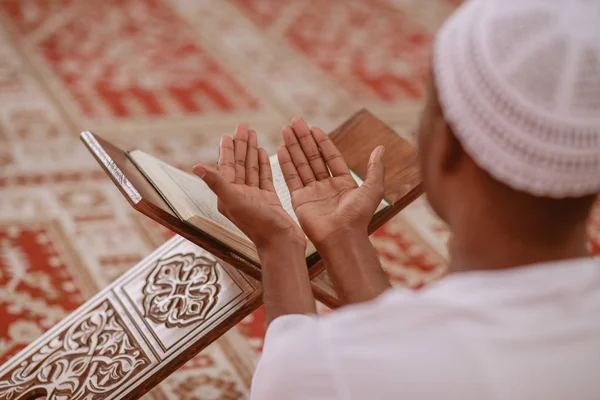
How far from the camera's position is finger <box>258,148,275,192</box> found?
1.40 meters

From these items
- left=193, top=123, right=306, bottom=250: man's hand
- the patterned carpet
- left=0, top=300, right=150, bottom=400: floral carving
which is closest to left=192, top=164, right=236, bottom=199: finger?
left=193, top=123, right=306, bottom=250: man's hand

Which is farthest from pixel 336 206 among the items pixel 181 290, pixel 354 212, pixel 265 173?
pixel 181 290

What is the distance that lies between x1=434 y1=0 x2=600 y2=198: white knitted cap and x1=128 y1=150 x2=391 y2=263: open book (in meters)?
0.61

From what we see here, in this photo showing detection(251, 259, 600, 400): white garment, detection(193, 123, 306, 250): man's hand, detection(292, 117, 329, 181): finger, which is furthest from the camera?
detection(292, 117, 329, 181): finger

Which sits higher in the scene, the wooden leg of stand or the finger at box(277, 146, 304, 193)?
the finger at box(277, 146, 304, 193)

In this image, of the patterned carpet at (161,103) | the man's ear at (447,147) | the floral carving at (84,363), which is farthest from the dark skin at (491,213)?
the patterned carpet at (161,103)

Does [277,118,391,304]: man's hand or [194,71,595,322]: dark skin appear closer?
[194,71,595,322]: dark skin

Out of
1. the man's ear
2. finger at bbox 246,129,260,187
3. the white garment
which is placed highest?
finger at bbox 246,129,260,187

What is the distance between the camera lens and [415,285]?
2369mm

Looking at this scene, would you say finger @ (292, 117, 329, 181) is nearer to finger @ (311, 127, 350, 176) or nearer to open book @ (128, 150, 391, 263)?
finger @ (311, 127, 350, 176)

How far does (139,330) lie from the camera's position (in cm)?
155

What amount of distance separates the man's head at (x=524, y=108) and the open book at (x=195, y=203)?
1.86 feet

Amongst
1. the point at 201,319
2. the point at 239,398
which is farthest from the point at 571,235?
the point at 239,398

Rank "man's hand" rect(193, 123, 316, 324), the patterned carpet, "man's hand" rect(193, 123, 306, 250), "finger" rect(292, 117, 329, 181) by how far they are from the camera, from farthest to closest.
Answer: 1. the patterned carpet
2. "finger" rect(292, 117, 329, 181)
3. "man's hand" rect(193, 123, 306, 250)
4. "man's hand" rect(193, 123, 316, 324)
